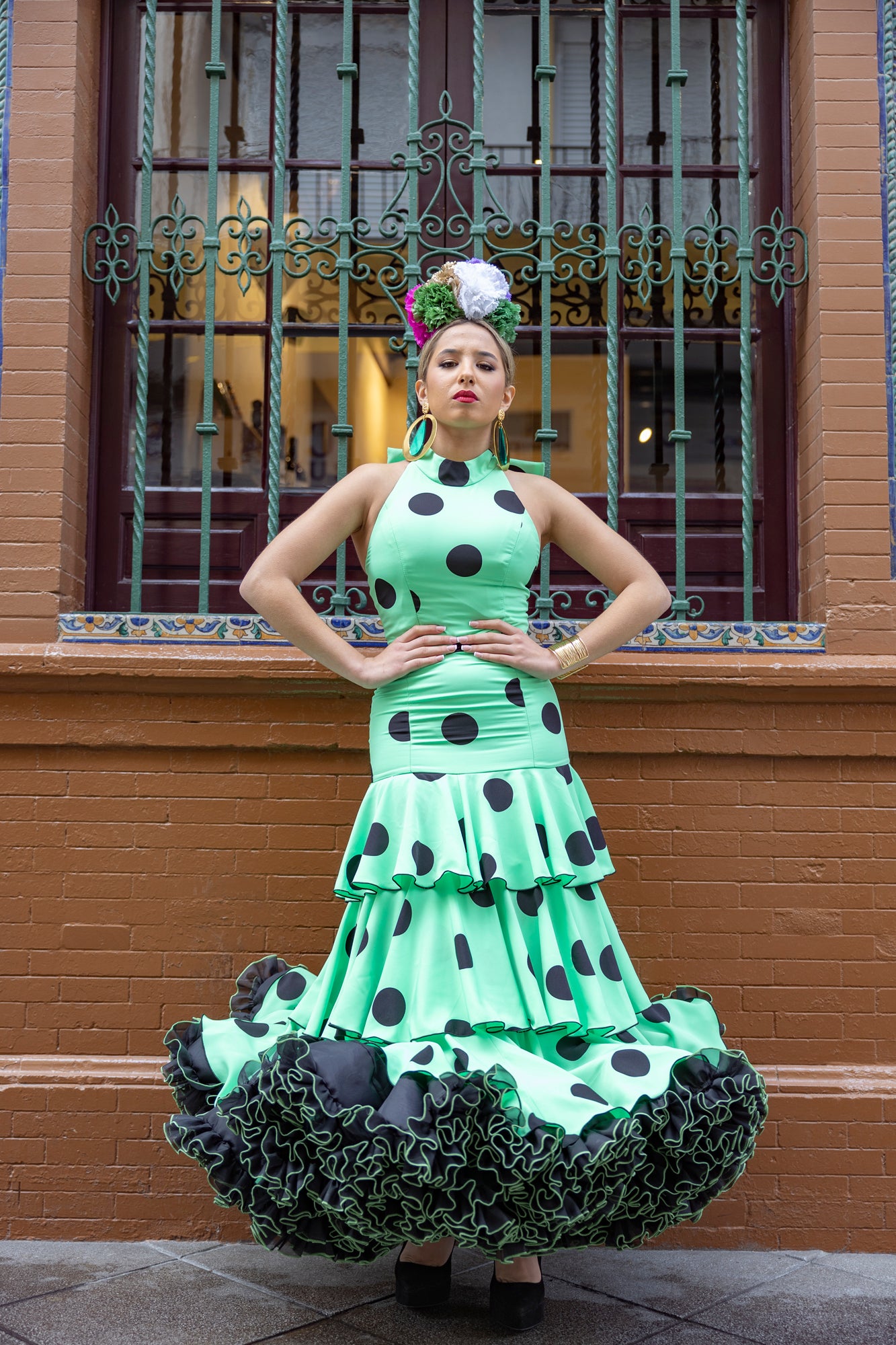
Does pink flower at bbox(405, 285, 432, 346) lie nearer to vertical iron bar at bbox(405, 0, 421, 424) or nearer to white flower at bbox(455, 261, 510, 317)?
white flower at bbox(455, 261, 510, 317)

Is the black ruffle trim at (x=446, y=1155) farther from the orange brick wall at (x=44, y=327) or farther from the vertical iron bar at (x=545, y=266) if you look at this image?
the orange brick wall at (x=44, y=327)

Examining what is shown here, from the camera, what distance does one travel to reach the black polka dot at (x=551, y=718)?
3100 millimetres

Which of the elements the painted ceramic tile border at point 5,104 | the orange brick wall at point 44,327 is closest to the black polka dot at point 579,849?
the orange brick wall at point 44,327

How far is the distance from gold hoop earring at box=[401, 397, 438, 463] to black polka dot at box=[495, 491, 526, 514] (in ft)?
0.80

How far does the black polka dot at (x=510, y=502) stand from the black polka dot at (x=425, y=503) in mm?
162

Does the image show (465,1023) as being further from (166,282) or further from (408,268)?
(166,282)

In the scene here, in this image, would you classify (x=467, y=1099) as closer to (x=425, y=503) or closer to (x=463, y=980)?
(x=463, y=980)

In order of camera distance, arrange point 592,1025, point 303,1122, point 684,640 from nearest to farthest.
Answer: point 303,1122 < point 592,1025 < point 684,640

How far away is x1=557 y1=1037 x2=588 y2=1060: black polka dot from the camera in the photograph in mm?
2844

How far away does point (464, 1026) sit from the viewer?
108 inches

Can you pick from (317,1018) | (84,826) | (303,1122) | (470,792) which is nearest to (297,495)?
(84,826)

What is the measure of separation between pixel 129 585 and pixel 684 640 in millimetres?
1972

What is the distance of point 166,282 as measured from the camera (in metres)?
4.27

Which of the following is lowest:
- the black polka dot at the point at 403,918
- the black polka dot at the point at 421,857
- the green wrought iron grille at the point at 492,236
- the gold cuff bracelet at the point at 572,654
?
the black polka dot at the point at 403,918
